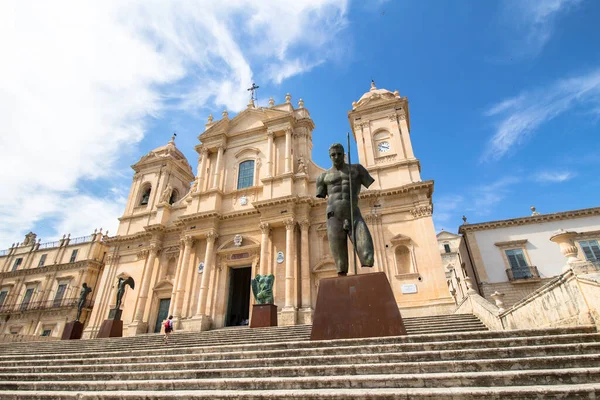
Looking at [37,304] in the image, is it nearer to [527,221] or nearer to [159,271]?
[159,271]

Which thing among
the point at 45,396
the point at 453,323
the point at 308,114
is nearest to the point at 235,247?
the point at 308,114

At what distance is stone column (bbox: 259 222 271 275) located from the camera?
16.2 metres

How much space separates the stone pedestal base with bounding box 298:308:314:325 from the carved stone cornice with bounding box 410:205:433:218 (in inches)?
274

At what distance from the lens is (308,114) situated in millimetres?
21516

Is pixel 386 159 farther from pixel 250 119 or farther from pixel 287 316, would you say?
pixel 287 316

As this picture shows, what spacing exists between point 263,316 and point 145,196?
1626 centimetres

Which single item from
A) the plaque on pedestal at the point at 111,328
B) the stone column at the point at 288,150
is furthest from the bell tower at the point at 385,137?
the plaque on pedestal at the point at 111,328

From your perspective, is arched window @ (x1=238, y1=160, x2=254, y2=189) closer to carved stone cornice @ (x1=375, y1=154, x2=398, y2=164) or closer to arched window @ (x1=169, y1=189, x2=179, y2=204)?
arched window @ (x1=169, y1=189, x2=179, y2=204)

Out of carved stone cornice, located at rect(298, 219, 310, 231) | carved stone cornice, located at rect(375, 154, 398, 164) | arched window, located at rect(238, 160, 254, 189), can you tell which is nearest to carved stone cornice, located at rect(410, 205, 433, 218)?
carved stone cornice, located at rect(375, 154, 398, 164)

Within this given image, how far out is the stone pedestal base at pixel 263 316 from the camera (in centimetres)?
1228

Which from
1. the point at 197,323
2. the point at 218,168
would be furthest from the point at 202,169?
the point at 197,323

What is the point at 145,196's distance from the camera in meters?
24.1

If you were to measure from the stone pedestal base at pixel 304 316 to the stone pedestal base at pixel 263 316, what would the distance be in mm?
2367

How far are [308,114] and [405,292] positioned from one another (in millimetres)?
12817
